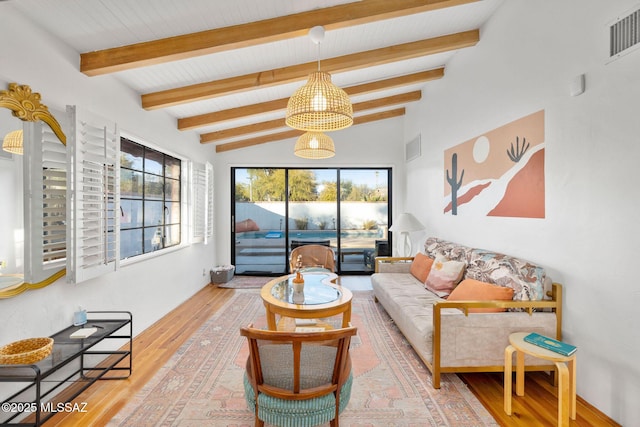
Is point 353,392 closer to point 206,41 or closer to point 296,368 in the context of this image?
point 296,368

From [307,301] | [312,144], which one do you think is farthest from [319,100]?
[307,301]

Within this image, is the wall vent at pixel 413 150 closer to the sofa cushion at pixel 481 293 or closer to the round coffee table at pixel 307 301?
the sofa cushion at pixel 481 293

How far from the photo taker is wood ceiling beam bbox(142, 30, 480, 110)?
3.24 metres

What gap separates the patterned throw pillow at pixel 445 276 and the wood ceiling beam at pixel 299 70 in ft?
7.80

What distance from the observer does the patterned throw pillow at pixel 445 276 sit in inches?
126

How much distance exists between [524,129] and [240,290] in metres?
4.46

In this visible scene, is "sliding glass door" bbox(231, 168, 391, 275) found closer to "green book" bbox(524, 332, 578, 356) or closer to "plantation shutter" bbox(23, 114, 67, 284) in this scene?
"plantation shutter" bbox(23, 114, 67, 284)

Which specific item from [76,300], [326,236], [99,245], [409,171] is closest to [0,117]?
[99,245]

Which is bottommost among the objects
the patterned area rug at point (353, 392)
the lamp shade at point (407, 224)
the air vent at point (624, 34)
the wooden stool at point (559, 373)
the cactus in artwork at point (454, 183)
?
the patterned area rug at point (353, 392)

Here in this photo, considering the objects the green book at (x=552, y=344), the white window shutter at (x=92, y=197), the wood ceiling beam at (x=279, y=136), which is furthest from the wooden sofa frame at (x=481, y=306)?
the wood ceiling beam at (x=279, y=136)

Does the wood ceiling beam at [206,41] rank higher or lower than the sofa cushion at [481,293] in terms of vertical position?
higher

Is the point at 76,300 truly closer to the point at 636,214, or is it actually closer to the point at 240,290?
the point at 240,290

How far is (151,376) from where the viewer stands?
2455mm

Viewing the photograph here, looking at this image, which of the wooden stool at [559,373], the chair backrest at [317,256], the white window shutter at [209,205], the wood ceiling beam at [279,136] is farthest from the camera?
the wood ceiling beam at [279,136]
